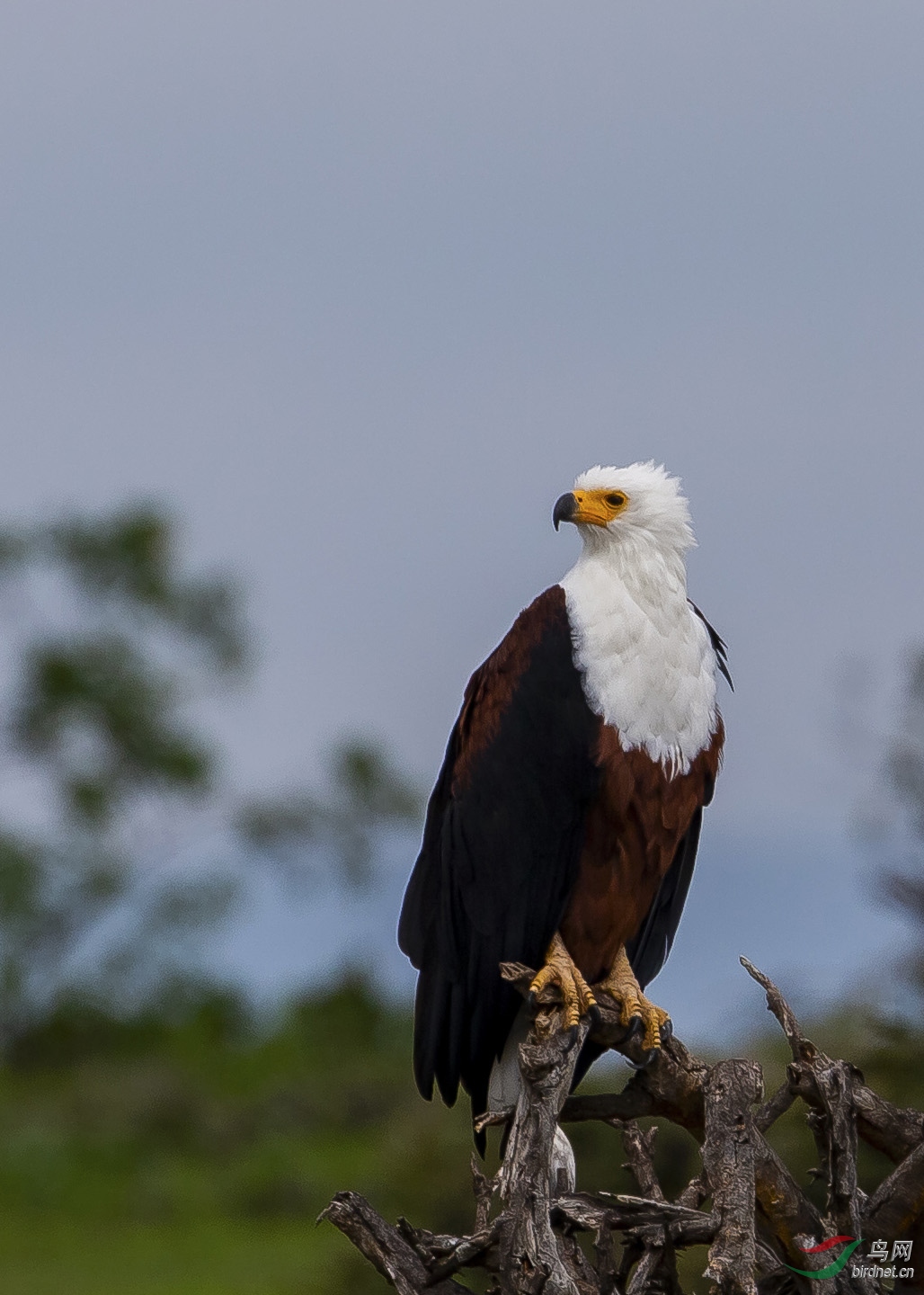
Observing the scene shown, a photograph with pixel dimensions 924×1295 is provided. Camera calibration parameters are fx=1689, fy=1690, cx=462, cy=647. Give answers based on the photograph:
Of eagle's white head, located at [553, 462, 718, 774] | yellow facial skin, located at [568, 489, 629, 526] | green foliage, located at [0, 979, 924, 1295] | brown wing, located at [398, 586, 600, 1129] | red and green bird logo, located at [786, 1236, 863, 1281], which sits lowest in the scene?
red and green bird logo, located at [786, 1236, 863, 1281]

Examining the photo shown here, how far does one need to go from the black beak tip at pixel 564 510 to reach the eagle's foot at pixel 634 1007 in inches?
60.6

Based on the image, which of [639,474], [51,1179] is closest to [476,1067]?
[639,474]

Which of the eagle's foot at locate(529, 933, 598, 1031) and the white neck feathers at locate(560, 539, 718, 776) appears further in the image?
the white neck feathers at locate(560, 539, 718, 776)

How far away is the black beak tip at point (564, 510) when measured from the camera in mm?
5832

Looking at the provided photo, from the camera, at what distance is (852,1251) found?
16.4 feet

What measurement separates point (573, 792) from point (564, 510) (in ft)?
3.23

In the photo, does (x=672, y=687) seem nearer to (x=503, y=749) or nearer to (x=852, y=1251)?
(x=503, y=749)

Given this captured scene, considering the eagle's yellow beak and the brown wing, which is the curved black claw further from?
the eagle's yellow beak

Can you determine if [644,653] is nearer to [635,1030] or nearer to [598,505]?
[598,505]

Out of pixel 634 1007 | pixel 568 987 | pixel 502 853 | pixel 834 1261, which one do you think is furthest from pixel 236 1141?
pixel 834 1261

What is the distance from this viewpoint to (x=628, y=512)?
19.3 feet

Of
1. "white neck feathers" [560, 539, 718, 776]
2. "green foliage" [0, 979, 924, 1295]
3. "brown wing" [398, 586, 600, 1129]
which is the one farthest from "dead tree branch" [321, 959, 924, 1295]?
"green foliage" [0, 979, 924, 1295]

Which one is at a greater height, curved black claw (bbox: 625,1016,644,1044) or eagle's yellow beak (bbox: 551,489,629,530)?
eagle's yellow beak (bbox: 551,489,629,530)

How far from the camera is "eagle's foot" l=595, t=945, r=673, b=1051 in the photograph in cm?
557
